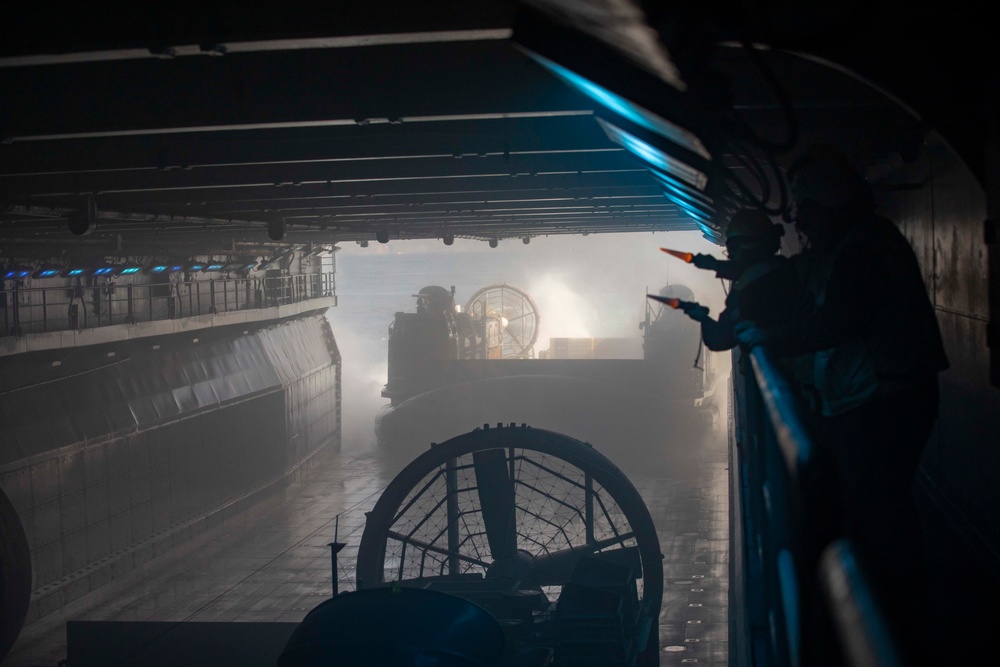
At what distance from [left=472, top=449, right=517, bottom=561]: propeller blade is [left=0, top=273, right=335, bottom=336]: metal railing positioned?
955cm

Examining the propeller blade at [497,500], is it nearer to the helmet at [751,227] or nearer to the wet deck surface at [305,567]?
the wet deck surface at [305,567]

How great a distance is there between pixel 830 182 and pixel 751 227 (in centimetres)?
137

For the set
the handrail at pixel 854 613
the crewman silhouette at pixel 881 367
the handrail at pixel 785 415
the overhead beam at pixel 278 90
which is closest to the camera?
the handrail at pixel 854 613

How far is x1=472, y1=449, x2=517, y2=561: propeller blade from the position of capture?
11477mm

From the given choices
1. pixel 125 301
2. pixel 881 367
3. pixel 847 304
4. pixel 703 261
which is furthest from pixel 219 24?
pixel 125 301

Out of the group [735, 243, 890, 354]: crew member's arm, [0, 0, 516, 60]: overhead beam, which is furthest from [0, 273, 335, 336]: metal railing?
[735, 243, 890, 354]: crew member's arm

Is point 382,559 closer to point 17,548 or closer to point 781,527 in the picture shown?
point 17,548

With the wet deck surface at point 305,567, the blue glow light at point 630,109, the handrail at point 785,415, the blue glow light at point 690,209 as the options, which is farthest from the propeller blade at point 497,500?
the handrail at point 785,415

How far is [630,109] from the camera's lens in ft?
8.98

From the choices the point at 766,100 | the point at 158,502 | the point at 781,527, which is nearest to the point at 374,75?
the point at 766,100

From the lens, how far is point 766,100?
6.43 metres

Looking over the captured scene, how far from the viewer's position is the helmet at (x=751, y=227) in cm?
475

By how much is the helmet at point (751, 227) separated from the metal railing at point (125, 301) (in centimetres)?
1492

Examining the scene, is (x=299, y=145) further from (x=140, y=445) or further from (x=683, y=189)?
(x=140, y=445)
